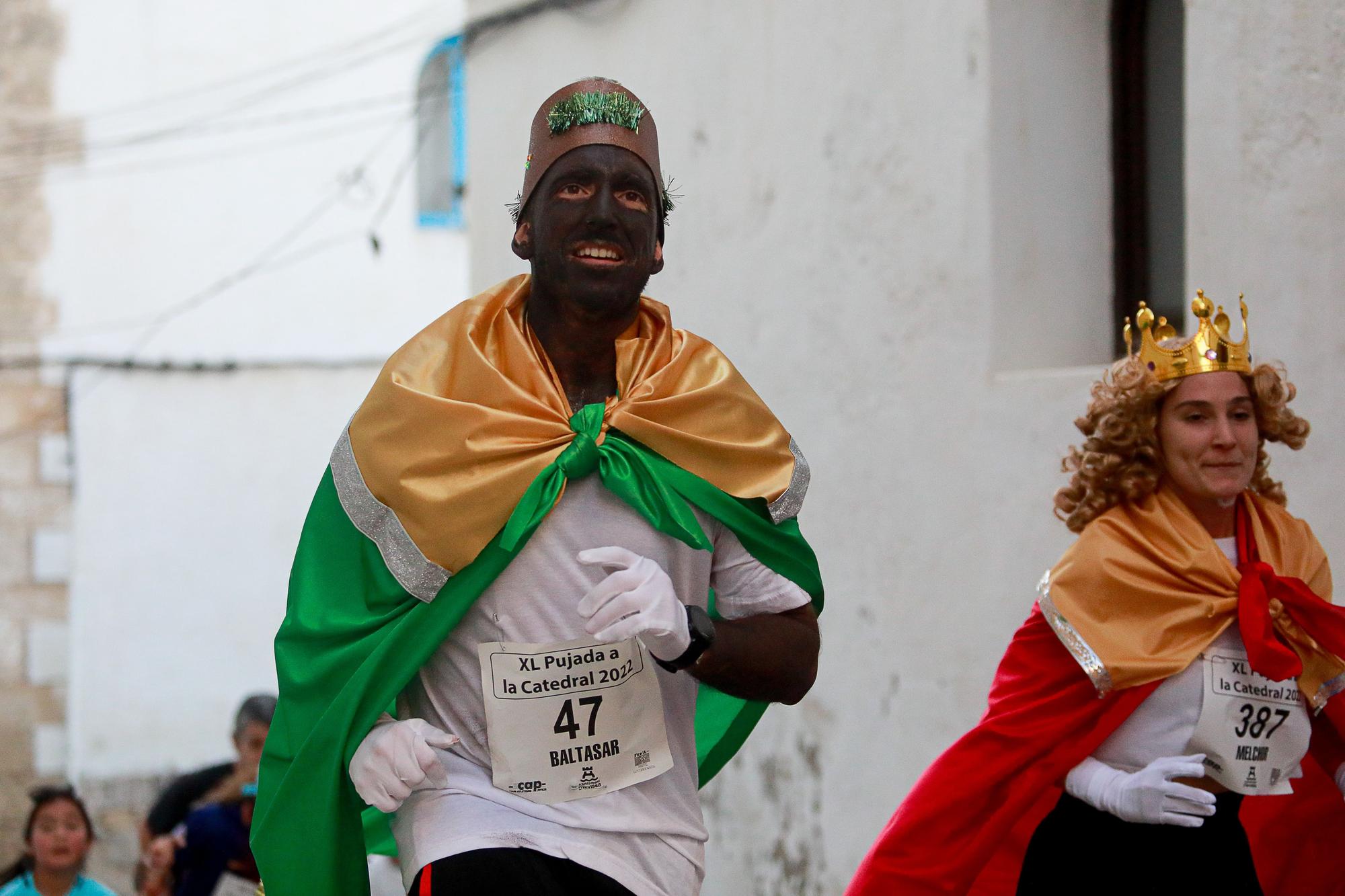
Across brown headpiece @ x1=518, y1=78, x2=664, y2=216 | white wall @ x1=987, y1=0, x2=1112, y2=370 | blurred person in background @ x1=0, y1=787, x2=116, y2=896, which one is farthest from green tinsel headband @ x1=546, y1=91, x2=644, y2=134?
blurred person in background @ x1=0, y1=787, x2=116, y2=896

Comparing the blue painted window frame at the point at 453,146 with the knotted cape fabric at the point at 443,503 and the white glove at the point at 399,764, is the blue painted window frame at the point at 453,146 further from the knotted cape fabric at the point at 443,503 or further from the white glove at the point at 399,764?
the white glove at the point at 399,764

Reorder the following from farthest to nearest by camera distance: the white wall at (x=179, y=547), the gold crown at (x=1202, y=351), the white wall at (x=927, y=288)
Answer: the white wall at (x=179, y=547) < the white wall at (x=927, y=288) < the gold crown at (x=1202, y=351)

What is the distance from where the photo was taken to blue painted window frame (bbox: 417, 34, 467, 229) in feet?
44.7

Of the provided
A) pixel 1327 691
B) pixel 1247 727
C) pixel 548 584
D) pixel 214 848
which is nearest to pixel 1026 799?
pixel 1247 727

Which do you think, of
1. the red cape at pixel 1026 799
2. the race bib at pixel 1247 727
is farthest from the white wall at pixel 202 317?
the race bib at pixel 1247 727

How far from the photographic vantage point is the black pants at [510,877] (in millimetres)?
2684

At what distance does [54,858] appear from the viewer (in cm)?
639

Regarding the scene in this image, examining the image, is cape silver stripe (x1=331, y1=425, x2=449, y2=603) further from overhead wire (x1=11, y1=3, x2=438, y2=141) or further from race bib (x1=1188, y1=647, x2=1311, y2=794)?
overhead wire (x1=11, y1=3, x2=438, y2=141)

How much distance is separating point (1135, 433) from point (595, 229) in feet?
5.18

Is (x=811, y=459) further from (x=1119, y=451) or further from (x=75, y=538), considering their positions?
(x=75, y=538)

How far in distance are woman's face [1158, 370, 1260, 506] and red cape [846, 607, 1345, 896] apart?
0.50 metres

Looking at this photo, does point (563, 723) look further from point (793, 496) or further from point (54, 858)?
point (54, 858)

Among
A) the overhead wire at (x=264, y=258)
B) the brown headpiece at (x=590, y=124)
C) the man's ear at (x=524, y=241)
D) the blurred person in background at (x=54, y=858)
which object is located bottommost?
the blurred person in background at (x=54, y=858)

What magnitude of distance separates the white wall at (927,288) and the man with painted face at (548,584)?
2145 millimetres
